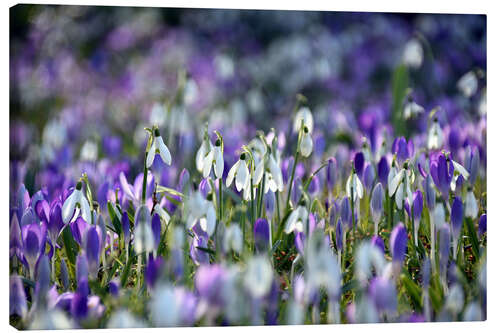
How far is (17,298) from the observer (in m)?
2.58

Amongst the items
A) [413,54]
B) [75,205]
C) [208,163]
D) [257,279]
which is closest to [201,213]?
[208,163]

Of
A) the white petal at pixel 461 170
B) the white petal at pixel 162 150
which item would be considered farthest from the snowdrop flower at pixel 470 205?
the white petal at pixel 162 150

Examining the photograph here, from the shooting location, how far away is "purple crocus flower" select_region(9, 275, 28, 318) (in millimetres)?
2566

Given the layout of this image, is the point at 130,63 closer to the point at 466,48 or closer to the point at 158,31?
the point at 158,31

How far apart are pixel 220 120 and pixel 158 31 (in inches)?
23.6

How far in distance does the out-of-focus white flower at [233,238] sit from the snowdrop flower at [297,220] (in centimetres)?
18

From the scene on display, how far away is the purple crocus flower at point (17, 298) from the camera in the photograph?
2566 millimetres

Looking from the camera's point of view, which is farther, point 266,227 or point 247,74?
point 247,74

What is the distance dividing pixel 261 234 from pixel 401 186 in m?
0.60

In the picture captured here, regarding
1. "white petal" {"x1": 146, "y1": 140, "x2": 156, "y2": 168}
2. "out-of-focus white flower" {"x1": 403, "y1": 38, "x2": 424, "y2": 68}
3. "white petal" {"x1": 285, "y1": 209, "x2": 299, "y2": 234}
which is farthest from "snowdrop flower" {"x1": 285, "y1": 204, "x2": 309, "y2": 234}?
"out-of-focus white flower" {"x1": 403, "y1": 38, "x2": 424, "y2": 68}

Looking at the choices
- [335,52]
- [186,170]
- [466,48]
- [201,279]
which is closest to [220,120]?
[335,52]

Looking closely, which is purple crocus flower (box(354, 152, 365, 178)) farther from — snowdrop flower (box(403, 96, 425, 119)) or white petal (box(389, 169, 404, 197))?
snowdrop flower (box(403, 96, 425, 119))
